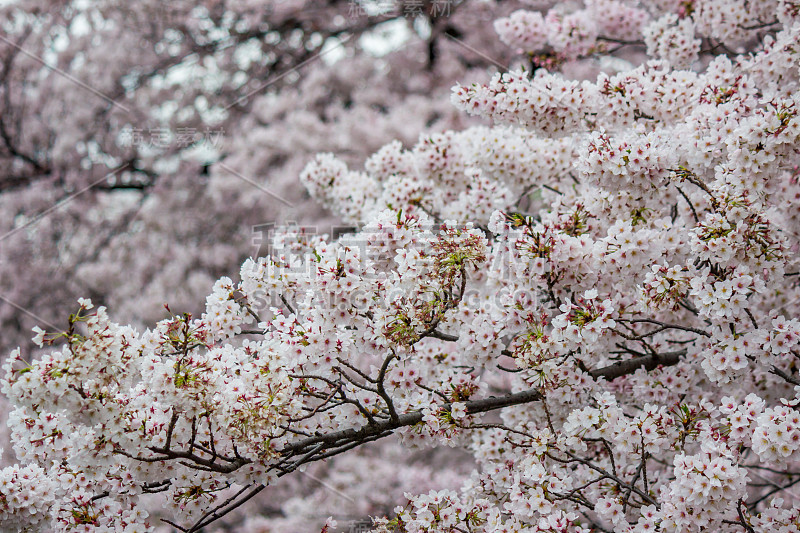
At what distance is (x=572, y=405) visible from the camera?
3.12m

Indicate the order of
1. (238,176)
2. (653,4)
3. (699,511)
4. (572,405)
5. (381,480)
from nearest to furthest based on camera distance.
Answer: (699,511), (572,405), (653,4), (381,480), (238,176)

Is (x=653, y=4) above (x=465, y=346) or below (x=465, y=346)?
above

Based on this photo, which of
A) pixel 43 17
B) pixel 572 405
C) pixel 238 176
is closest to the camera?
pixel 572 405

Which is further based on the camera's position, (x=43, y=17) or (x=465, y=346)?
(x=43, y=17)

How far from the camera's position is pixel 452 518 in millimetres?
2820

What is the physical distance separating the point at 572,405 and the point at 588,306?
635 mm

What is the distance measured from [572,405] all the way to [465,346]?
0.64 metres

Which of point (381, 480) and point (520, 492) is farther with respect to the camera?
point (381, 480)

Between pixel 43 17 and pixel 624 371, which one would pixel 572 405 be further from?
pixel 43 17

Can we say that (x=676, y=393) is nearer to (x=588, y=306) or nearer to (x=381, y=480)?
(x=588, y=306)

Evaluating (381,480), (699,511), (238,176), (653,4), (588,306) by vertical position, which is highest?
(238,176)

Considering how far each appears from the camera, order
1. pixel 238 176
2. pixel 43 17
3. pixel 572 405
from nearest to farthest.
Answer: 1. pixel 572 405
2. pixel 238 176
3. pixel 43 17

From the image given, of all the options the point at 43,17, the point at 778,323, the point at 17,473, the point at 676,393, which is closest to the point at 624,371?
the point at 676,393

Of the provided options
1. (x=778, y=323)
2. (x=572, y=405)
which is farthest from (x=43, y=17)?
(x=778, y=323)
